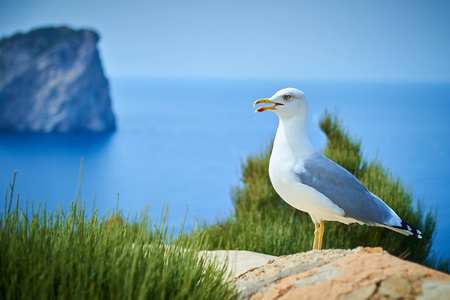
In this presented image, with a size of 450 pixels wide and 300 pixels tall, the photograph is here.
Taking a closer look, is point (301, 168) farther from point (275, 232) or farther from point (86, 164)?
point (86, 164)

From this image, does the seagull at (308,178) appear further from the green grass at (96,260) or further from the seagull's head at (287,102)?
the green grass at (96,260)

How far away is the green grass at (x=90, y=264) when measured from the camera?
1.50m

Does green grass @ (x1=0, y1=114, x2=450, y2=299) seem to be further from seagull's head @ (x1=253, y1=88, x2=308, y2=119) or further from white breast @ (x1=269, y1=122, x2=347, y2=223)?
seagull's head @ (x1=253, y1=88, x2=308, y2=119)

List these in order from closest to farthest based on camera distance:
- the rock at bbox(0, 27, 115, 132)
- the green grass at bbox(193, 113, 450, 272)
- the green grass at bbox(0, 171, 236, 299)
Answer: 1. the green grass at bbox(0, 171, 236, 299)
2. the green grass at bbox(193, 113, 450, 272)
3. the rock at bbox(0, 27, 115, 132)

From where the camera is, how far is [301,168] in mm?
2414

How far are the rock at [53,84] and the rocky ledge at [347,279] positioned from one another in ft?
50.9

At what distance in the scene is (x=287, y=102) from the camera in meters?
2.49

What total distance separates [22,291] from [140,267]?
0.40 meters

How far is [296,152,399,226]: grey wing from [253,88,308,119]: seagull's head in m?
0.26

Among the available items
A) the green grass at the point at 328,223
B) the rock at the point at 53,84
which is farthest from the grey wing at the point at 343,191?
the rock at the point at 53,84

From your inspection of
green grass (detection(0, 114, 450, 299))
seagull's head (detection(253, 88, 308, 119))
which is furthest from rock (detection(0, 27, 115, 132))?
green grass (detection(0, 114, 450, 299))

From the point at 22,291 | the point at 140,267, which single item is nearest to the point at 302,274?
the point at 140,267

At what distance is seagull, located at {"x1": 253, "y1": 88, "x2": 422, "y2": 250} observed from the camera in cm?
241

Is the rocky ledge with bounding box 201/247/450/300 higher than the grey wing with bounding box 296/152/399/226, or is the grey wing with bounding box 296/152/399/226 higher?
the grey wing with bounding box 296/152/399/226
